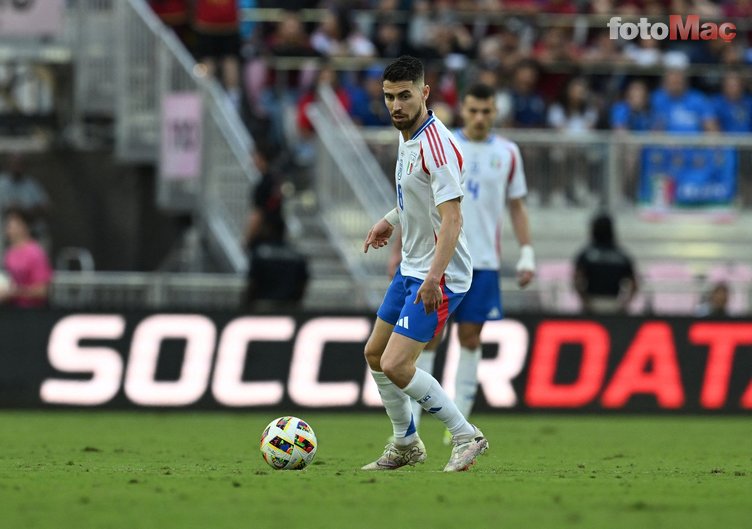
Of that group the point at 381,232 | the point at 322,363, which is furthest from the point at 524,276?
the point at 322,363

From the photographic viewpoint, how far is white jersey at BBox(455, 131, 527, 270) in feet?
40.3

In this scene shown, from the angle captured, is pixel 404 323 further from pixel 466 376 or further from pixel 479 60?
pixel 479 60

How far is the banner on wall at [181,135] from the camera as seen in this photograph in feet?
69.2

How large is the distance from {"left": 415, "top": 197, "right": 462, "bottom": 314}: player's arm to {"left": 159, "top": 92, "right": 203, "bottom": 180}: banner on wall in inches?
481

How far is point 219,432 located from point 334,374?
Result: 344 cm

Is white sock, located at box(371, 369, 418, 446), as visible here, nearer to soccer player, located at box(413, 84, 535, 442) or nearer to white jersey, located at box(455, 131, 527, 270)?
soccer player, located at box(413, 84, 535, 442)

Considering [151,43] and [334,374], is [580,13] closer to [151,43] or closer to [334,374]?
[151,43]

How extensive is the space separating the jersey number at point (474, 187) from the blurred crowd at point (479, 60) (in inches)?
334

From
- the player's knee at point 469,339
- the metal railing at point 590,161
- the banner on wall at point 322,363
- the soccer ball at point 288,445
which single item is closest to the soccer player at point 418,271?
the soccer ball at point 288,445

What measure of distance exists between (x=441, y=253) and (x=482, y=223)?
3282 millimetres

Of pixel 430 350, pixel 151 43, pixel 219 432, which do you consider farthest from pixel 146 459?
pixel 151 43

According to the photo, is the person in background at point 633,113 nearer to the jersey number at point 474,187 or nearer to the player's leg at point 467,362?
the jersey number at point 474,187

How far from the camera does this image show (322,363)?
1786 cm

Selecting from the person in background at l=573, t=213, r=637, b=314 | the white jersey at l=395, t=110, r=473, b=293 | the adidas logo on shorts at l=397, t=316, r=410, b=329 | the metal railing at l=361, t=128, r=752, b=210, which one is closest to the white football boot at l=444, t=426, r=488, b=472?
the adidas logo on shorts at l=397, t=316, r=410, b=329
